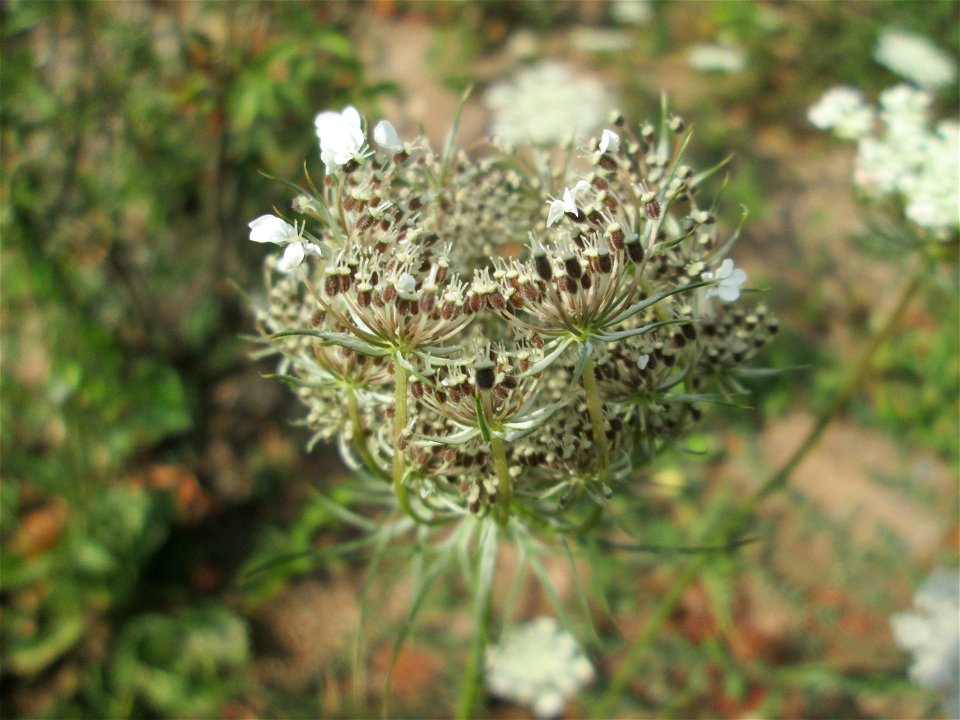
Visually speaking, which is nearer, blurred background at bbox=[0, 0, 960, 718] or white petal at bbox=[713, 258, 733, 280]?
white petal at bbox=[713, 258, 733, 280]

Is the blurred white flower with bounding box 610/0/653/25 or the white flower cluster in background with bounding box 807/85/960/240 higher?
the blurred white flower with bounding box 610/0/653/25

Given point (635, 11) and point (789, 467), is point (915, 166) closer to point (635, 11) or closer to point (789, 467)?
point (789, 467)

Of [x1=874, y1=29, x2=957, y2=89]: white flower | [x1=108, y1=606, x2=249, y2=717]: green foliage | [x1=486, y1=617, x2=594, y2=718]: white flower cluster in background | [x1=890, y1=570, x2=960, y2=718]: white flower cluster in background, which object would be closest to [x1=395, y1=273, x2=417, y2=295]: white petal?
[x1=486, y1=617, x2=594, y2=718]: white flower cluster in background

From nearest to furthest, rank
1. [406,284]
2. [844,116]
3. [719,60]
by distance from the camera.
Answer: [406,284] < [844,116] < [719,60]

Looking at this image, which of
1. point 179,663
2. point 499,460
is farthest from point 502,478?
point 179,663

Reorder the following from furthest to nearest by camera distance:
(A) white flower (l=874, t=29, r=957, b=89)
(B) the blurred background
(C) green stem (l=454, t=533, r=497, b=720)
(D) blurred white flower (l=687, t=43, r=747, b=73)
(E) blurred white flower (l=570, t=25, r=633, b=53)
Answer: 1. (E) blurred white flower (l=570, t=25, r=633, b=53)
2. (D) blurred white flower (l=687, t=43, r=747, b=73)
3. (A) white flower (l=874, t=29, r=957, b=89)
4. (B) the blurred background
5. (C) green stem (l=454, t=533, r=497, b=720)

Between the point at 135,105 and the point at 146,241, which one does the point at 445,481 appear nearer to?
the point at 135,105

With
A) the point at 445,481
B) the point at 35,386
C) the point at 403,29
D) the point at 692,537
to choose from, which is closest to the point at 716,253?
the point at 445,481

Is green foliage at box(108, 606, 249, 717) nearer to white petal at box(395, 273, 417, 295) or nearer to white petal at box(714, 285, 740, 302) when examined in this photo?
white petal at box(395, 273, 417, 295)
